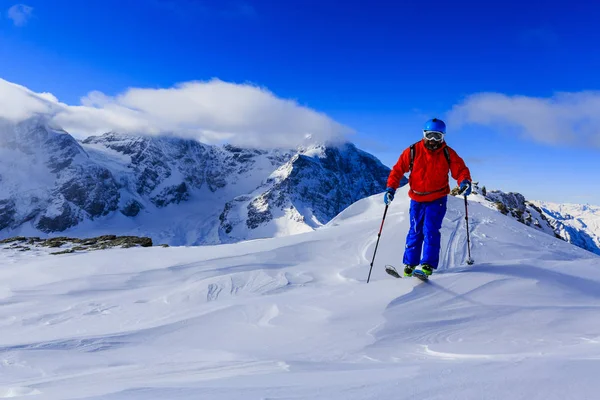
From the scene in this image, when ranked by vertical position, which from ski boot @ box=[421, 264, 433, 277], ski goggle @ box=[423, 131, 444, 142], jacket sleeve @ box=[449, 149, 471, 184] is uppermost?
ski goggle @ box=[423, 131, 444, 142]

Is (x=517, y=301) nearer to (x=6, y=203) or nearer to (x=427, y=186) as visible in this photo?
(x=427, y=186)

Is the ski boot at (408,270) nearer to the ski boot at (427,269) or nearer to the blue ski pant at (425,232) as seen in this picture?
the blue ski pant at (425,232)

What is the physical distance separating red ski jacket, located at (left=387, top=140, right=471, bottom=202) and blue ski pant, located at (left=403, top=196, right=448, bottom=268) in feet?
0.49

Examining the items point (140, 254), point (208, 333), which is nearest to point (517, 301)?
point (208, 333)

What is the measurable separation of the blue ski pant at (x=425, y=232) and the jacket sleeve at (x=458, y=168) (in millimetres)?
461

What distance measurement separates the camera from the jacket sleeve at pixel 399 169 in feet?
22.8

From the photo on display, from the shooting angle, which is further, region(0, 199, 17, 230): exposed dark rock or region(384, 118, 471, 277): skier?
region(0, 199, 17, 230): exposed dark rock

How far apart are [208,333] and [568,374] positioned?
3758 millimetres

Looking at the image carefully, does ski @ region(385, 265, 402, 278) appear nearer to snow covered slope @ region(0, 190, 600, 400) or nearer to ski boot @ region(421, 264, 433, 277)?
snow covered slope @ region(0, 190, 600, 400)

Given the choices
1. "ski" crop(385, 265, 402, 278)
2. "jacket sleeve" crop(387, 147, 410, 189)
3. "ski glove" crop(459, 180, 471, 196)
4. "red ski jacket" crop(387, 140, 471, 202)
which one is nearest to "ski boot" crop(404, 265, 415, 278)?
"ski" crop(385, 265, 402, 278)

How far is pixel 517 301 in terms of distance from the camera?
16.9 feet

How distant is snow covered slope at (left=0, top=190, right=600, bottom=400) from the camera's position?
8.19 ft

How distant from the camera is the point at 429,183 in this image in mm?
6715

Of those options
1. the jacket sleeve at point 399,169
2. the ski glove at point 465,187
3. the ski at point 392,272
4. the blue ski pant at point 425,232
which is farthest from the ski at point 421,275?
the ski glove at point 465,187
